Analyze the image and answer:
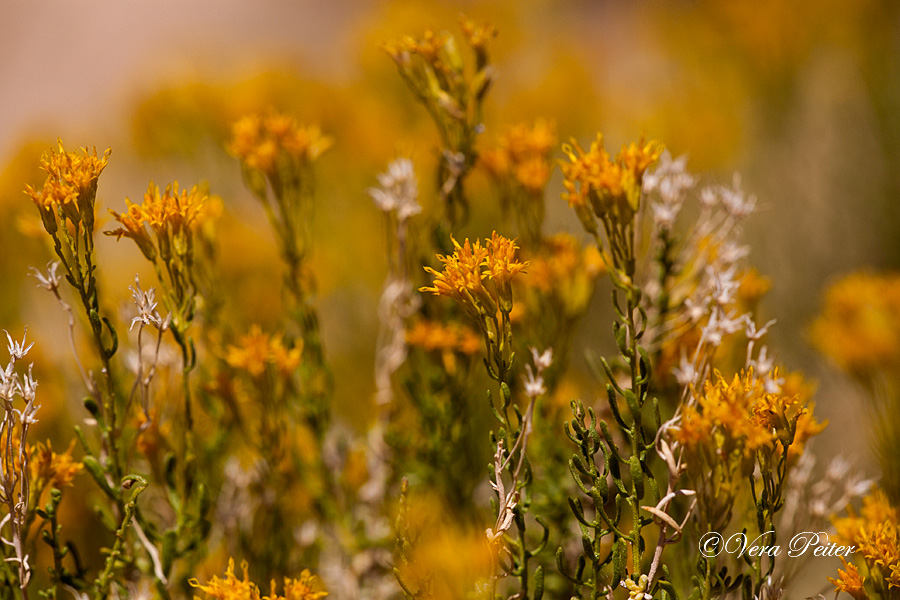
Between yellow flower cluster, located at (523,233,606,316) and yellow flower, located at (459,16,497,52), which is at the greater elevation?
yellow flower, located at (459,16,497,52)

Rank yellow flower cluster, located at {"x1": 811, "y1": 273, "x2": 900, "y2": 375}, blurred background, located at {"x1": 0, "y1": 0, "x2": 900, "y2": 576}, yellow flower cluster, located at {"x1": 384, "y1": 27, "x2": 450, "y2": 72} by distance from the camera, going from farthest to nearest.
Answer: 1. blurred background, located at {"x1": 0, "y1": 0, "x2": 900, "y2": 576}
2. yellow flower cluster, located at {"x1": 811, "y1": 273, "x2": 900, "y2": 375}
3. yellow flower cluster, located at {"x1": 384, "y1": 27, "x2": 450, "y2": 72}

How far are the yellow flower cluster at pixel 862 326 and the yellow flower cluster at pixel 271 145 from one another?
0.73m

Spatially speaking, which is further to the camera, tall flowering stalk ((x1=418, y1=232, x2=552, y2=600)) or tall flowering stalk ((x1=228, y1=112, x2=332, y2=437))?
tall flowering stalk ((x1=228, y1=112, x2=332, y2=437))

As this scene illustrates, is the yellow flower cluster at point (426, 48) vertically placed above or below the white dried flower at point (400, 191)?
above

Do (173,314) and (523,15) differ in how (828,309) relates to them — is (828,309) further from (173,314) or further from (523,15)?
(523,15)

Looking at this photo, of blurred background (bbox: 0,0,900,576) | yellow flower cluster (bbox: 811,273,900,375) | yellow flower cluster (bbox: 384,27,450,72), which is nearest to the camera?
yellow flower cluster (bbox: 384,27,450,72)

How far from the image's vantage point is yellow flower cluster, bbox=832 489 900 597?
1.77 ft

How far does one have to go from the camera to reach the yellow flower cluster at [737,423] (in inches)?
19.0

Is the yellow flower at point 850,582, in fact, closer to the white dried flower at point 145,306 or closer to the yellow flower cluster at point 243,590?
the yellow flower cluster at point 243,590

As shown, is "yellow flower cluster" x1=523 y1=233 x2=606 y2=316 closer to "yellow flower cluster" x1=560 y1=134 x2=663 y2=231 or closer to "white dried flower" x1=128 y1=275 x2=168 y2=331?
"yellow flower cluster" x1=560 y1=134 x2=663 y2=231

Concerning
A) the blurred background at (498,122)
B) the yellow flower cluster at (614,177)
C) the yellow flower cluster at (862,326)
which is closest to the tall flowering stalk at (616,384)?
the yellow flower cluster at (614,177)

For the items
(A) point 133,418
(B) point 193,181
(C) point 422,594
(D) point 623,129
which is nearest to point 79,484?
(A) point 133,418

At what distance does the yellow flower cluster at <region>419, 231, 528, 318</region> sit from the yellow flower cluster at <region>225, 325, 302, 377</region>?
24 cm

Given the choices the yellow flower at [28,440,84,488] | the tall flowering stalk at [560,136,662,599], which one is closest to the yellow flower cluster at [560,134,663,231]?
the tall flowering stalk at [560,136,662,599]
